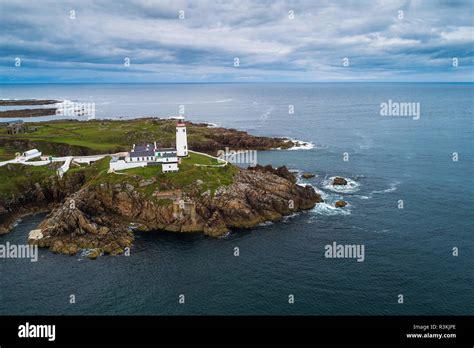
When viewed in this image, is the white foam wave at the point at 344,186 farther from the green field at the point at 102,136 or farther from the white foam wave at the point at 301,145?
the green field at the point at 102,136

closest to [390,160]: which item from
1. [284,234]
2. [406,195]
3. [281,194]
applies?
Answer: [406,195]

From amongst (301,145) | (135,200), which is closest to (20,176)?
(135,200)

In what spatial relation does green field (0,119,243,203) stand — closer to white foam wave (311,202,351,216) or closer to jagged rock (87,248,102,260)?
jagged rock (87,248,102,260)

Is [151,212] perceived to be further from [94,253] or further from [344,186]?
[344,186]

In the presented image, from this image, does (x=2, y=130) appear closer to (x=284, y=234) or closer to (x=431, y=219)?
(x=284, y=234)

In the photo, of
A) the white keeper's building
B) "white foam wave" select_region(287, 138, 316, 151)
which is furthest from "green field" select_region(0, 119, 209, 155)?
"white foam wave" select_region(287, 138, 316, 151)
